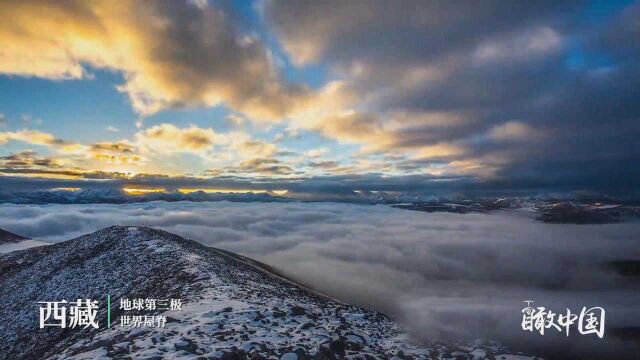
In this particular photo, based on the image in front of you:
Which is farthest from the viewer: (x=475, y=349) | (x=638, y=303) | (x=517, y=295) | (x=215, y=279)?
(x=638, y=303)

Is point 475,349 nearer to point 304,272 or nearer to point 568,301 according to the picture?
point 304,272

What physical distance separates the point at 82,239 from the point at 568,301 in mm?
219609

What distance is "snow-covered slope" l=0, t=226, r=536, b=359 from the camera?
11445 millimetres

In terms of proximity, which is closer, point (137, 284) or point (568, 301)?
point (137, 284)

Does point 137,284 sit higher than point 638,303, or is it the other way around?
point 137,284

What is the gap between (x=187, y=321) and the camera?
13.4 metres

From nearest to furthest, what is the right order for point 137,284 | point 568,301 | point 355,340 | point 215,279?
point 355,340
point 215,279
point 137,284
point 568,301

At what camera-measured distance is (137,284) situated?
24.0m

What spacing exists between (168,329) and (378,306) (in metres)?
86.8

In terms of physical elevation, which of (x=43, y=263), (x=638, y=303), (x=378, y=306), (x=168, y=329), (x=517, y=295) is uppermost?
(x=168, y=329)

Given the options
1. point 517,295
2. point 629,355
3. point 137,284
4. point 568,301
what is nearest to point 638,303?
point 568,301

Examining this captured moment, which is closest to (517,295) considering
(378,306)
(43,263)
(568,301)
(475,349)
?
(568,301)

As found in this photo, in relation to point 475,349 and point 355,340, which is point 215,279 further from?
point 475,349

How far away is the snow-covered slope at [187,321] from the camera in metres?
11.4
